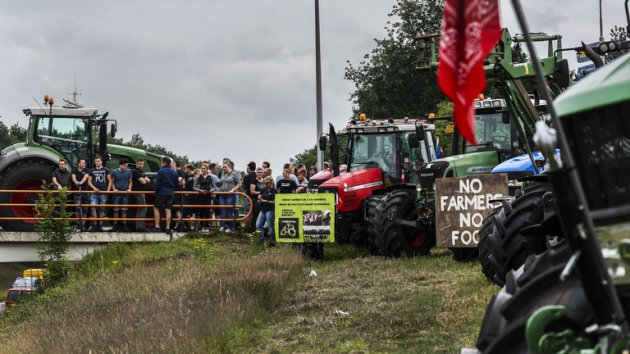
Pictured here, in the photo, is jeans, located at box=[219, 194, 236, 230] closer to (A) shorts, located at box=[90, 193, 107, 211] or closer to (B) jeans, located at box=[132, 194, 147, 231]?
(B) jeans, located at box=[132, 194, 147, 231]

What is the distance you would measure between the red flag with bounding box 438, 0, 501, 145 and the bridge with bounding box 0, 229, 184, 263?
20786 millimetres

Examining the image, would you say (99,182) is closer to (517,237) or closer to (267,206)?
(267,206)

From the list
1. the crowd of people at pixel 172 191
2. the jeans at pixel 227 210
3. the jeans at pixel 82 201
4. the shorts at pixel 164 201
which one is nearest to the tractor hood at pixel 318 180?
the crowd of people at pixel 172 191

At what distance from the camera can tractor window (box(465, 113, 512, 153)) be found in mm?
17562

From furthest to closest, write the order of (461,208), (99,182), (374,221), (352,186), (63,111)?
(63,111) < (99,182) < (352,186) < (374,221) < (461,208)

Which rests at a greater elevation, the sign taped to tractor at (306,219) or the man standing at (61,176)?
the man standing at (61,176)

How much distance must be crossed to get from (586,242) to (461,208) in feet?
36.3

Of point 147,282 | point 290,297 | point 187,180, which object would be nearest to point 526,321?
point 290,297

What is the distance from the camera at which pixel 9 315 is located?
1989 cm

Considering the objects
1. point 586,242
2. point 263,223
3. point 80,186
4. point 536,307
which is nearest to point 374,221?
point 263,223

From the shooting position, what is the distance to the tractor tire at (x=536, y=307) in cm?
446

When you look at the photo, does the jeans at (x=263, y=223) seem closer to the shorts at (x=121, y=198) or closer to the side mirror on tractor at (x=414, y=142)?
the shorts at (x=121, y=198)

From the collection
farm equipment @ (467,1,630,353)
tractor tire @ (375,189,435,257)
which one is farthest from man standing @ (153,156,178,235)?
farm equipment @ (467,1,630,353)

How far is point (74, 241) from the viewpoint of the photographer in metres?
25.0
